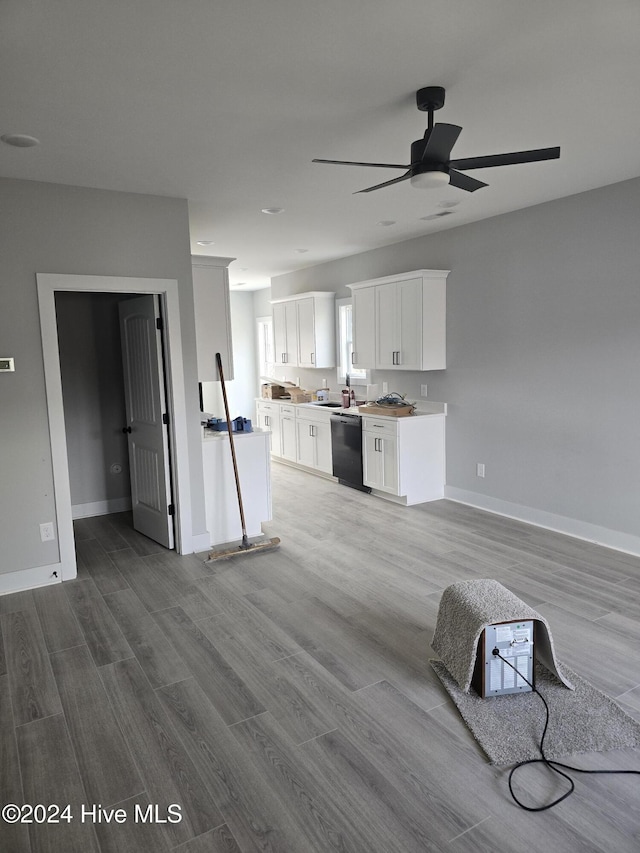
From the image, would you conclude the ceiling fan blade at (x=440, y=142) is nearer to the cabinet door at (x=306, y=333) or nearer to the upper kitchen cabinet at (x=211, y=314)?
the upper kitchen cabinet at (x=211, y=314)

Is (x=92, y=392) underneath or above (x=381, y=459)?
above

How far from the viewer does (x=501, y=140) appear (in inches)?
129

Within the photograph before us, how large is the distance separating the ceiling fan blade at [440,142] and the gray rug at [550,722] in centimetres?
242

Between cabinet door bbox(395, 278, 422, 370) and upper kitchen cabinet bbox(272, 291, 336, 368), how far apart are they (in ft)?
5.53

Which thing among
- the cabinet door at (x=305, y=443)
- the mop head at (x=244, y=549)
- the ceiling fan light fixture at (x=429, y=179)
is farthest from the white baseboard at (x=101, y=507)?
the ceiling fan light fixture at (x=429, y=179)

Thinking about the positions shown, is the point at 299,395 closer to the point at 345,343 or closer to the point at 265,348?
the point at 345,343

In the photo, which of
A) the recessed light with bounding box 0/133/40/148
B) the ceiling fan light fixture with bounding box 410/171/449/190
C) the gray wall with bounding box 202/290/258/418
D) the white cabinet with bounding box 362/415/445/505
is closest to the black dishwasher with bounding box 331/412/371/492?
the white cabinet with bounding box 362/415/445/505

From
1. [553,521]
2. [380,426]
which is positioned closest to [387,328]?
[380,426]

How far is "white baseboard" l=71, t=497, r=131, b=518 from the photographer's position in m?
5.62

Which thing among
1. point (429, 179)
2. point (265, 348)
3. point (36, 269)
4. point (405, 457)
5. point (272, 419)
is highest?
point (429, 179)

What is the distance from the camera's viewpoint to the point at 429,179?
2.66m

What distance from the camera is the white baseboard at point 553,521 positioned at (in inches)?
169

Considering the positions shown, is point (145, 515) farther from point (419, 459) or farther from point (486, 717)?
point (486, 717)

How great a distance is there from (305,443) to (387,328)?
1935mm
